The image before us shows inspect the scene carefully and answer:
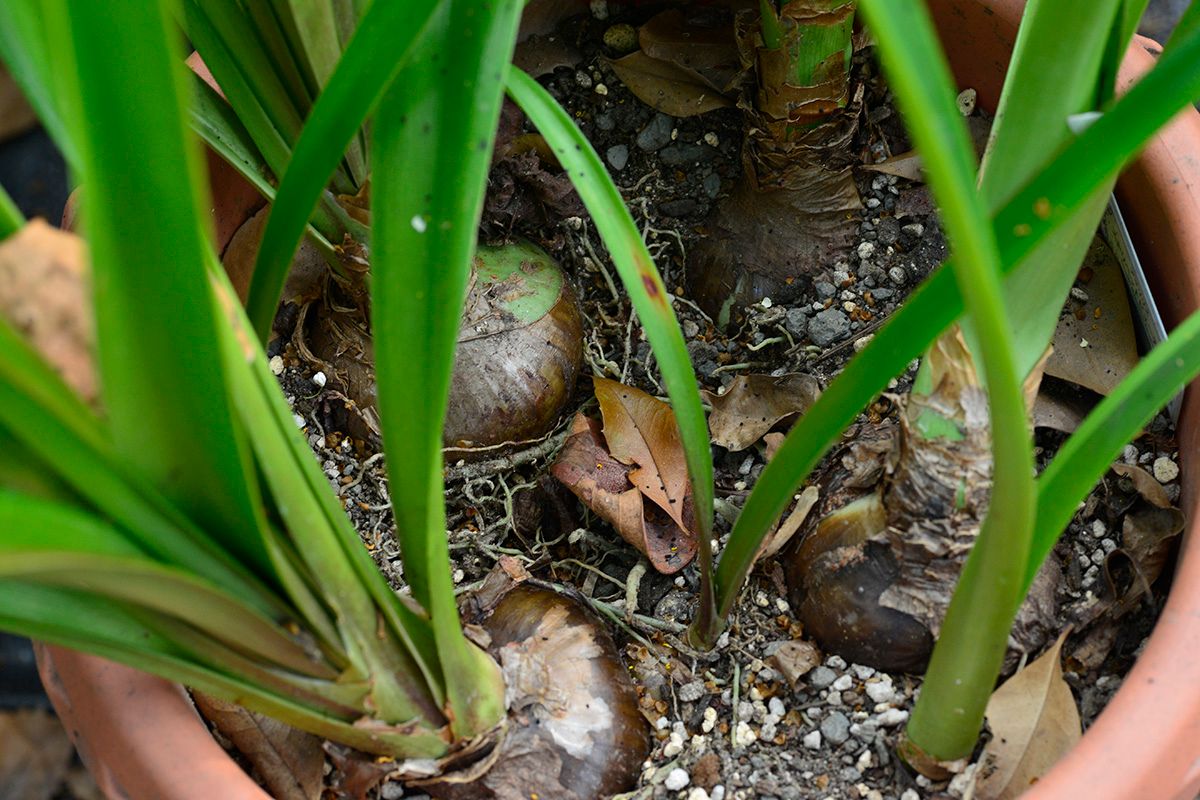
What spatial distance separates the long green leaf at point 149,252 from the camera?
1.29ft

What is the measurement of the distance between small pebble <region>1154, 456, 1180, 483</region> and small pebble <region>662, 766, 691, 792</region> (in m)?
0.38

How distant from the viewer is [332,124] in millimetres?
518

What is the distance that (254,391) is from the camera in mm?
444

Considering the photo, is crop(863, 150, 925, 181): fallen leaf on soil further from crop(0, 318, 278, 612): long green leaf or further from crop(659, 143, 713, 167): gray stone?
crop(0, 318, 278, 612): long green leaf

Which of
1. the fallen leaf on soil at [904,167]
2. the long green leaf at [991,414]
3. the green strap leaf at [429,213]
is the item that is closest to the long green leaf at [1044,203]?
the long green leaf at [991,414]

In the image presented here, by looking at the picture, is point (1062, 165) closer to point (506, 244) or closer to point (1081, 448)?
point (1081, 448)

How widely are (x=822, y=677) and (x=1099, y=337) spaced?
0.34m

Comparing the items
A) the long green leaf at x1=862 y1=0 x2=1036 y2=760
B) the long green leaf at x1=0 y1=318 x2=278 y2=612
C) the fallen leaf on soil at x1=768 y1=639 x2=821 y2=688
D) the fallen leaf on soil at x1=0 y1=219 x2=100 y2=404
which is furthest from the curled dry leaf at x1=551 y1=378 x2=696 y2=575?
the fallen leaf on soil at x1=0 y1=219 x2=100 y2=404

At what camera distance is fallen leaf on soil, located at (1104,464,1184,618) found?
70 cm

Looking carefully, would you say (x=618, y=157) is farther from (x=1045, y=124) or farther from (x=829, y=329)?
(x=1045, y=124)

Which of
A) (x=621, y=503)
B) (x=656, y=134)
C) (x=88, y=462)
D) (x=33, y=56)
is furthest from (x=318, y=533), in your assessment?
(x=656, y=134)

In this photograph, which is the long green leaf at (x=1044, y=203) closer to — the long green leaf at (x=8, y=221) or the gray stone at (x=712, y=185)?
the long green leaf at (x=8, y=221)

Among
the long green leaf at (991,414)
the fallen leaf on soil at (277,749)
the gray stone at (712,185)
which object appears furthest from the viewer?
the gray stone at (712,185)

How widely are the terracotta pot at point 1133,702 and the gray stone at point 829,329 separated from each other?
0.75ft
